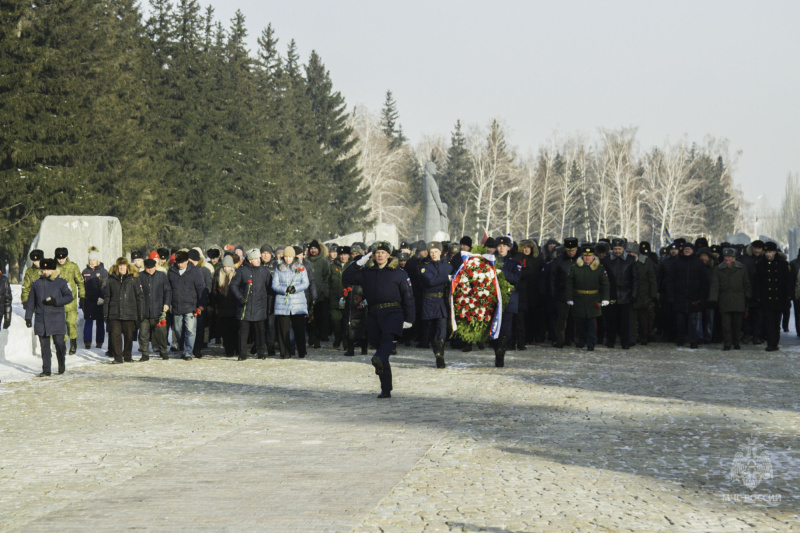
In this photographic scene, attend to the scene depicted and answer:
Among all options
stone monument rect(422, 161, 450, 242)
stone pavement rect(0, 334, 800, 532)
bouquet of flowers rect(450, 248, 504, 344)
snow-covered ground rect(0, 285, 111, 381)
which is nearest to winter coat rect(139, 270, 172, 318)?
snow-covered ground rect(0, 285, 111, 381)

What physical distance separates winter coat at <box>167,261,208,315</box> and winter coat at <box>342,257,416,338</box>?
18.0 feet

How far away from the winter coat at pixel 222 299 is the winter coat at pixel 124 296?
1531mm

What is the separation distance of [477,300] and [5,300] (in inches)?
282

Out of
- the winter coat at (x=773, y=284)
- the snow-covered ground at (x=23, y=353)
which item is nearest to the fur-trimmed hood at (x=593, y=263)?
the winter coat at (x=773, y=284)

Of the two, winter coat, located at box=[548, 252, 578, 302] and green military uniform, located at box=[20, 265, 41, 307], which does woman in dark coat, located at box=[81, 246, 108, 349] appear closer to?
green military uniform, located at box=[20, 265, 41, 307]

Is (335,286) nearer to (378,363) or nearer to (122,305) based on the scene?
(122,305)

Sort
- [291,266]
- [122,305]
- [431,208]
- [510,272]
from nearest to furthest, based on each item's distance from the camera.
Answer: [510,272], [122,305], [291,266], [431,208]

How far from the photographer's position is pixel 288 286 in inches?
648

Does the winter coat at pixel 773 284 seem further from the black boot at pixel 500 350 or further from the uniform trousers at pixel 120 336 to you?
the uniform trousers at pixel 120 336

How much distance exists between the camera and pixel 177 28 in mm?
55531

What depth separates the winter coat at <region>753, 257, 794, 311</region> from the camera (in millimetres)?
17672

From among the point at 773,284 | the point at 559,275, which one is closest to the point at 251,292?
the point at 559,275

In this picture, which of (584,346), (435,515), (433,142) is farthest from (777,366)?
(433,142)

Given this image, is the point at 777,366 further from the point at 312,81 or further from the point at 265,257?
the point at 312,81
